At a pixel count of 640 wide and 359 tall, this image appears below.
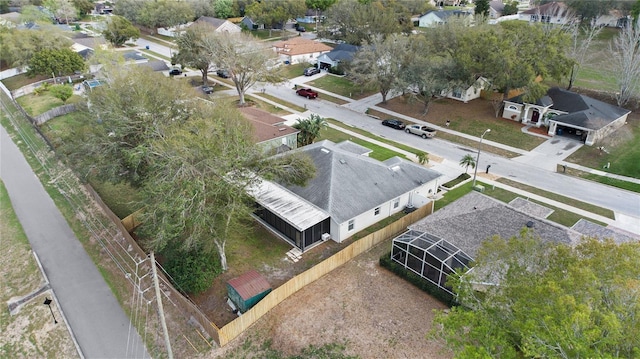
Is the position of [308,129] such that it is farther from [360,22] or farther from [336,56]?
[360,22]

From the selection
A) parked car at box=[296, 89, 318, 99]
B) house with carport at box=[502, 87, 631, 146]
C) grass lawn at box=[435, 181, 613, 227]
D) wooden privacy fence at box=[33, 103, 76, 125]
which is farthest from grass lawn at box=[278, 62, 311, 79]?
grass lawn at box=[435, 181, 613, 227]

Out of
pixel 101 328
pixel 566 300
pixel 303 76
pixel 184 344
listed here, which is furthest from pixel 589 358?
pixel 303 76

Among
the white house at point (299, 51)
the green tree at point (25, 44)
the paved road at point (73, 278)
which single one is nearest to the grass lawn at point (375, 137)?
the white house at point (299, 51)

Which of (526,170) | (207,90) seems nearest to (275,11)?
(207,90)

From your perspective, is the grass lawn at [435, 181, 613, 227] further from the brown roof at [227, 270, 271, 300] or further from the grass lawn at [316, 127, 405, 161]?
the brown roof at [227, 270, 271, 300]

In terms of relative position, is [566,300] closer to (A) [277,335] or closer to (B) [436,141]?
(A) [277,335]

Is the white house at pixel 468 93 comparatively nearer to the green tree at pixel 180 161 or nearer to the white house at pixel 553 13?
the white house at pixel 553 13

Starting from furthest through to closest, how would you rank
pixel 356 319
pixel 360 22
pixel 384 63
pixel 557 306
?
pixel 360 22
pixel 384 63
pixel 356 319
pixel 557 306
